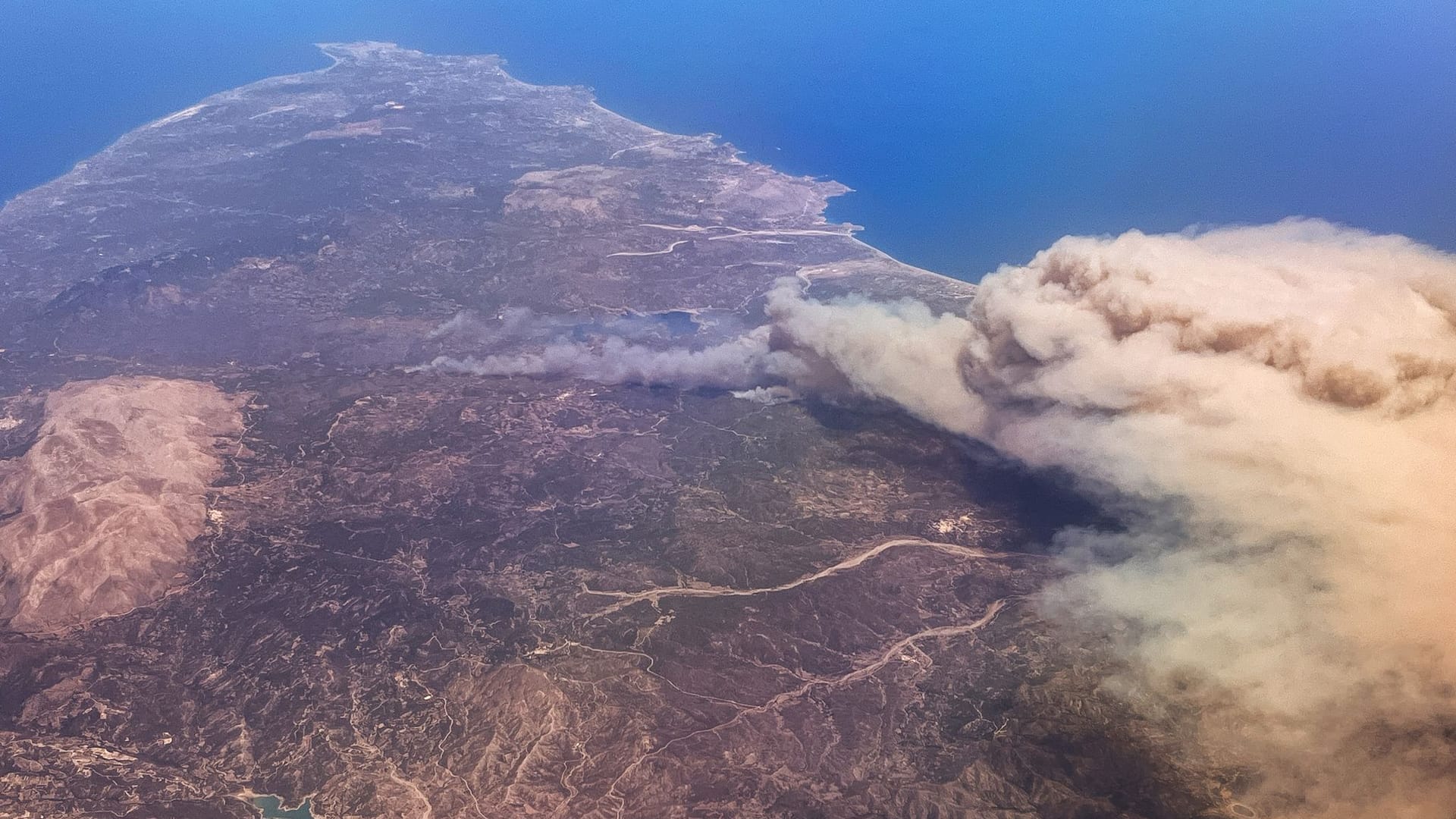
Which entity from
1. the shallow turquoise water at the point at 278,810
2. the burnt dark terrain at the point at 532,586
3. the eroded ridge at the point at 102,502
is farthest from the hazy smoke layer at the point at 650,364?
the shallow turquoise water at the point at 278,810

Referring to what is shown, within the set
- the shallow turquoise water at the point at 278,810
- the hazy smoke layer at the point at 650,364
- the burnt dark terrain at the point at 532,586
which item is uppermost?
the hazy smoke layer at the point at 650,364

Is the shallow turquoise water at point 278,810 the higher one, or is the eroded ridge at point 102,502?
the eroded ridge at point 102,502

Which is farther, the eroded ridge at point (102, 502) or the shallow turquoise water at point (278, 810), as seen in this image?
the eroded ridge at point (102, 502)

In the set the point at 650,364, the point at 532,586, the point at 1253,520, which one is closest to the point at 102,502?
the point at 532,586

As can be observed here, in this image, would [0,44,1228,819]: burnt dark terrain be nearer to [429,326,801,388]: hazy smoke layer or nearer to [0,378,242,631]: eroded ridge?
[0,378,242,631]: eroded ridge

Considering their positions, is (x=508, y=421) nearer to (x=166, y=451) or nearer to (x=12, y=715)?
(x=166, y=451)

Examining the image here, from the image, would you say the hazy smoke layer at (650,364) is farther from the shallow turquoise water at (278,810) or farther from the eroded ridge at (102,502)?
the shallow turquoise water at (278,810)
